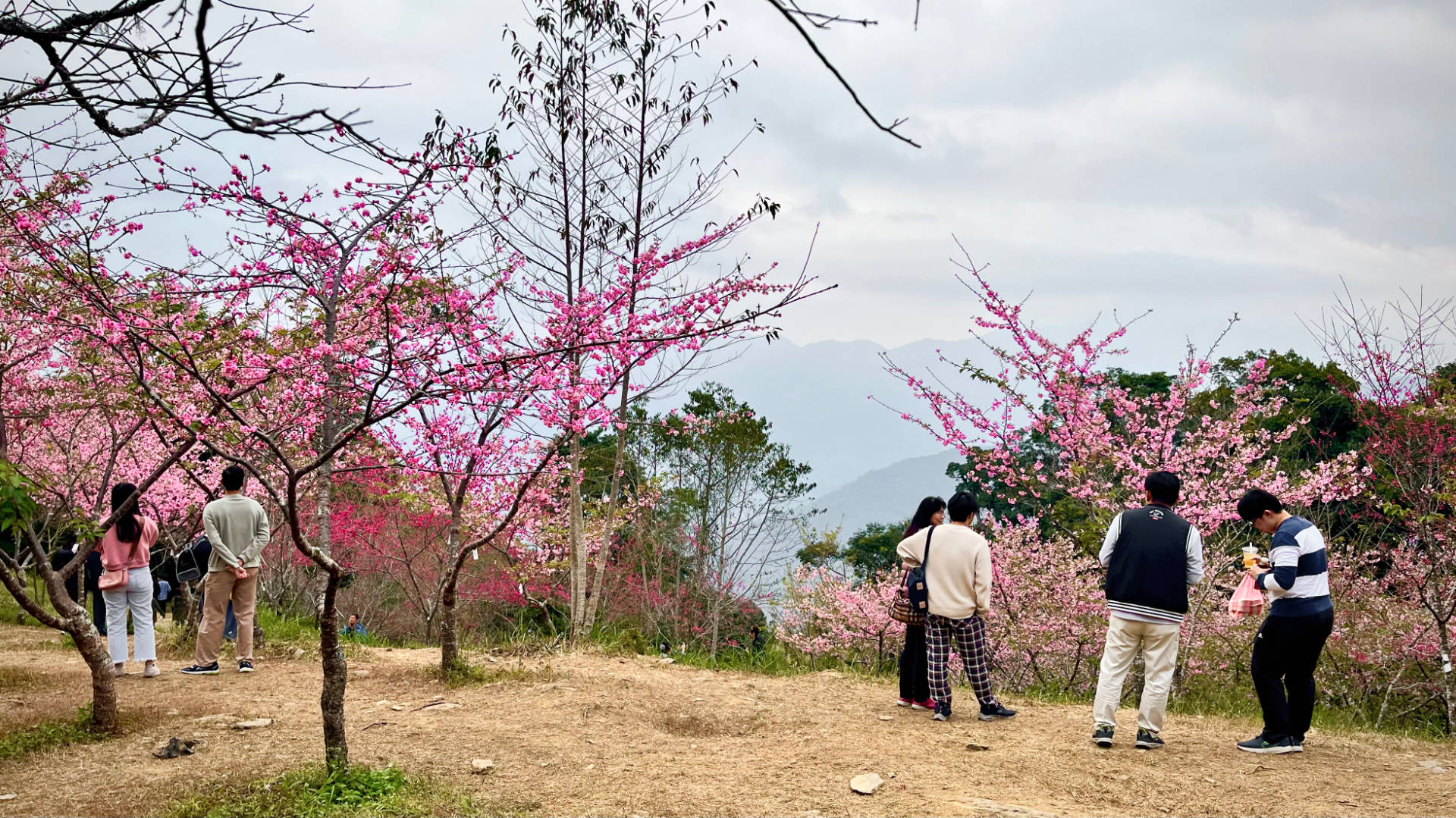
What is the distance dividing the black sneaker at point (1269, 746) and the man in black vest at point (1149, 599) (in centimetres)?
48

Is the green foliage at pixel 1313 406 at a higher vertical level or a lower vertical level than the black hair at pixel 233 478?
higher

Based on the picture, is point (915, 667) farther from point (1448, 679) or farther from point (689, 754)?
point (1448, 679)

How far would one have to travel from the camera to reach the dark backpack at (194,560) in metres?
7.75

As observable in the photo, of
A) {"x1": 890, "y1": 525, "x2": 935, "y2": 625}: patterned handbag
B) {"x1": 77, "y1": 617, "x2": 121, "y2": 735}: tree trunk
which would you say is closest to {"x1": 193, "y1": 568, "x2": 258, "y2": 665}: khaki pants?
{"x1": 77, "y1": 617, "x2": 121, "y2": 735}: tree trunk

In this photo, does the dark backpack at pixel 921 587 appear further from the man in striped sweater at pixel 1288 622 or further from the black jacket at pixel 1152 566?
the man in striped sweater at pixel 1288 622

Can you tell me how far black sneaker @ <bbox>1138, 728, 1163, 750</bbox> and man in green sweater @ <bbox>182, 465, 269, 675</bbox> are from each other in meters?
6.31

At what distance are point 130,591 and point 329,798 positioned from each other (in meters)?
4.14

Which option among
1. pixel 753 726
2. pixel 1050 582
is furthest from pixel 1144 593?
pixel 1050 582

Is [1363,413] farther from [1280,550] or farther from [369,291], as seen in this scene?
[369,291]

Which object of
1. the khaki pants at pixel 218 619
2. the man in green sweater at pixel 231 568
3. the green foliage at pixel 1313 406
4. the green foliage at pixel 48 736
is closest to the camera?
the green foliage at pixel 48 736

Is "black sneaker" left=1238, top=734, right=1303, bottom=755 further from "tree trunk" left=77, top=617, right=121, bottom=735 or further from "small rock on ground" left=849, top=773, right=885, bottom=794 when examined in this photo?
"tree trunk" left=77, top=617, right=121, bottom=735

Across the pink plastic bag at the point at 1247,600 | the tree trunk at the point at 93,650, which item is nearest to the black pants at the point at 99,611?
the tree trunk at the point at 93,650

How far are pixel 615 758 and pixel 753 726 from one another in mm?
1270

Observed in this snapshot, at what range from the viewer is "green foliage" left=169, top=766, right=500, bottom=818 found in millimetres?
3971
